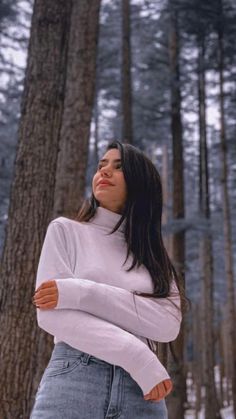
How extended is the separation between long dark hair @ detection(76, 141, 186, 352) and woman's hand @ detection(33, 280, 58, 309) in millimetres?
408

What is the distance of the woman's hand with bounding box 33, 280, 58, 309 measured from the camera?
1915 millimetres

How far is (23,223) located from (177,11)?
1139 centimetres

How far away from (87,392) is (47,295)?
37 cm

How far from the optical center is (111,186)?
7.55 ft

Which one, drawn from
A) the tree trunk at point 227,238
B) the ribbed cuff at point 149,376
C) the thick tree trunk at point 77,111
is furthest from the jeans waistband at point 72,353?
the tree trunk at point 227,238

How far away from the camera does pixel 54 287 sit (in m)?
1.93

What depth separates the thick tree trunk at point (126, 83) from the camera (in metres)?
11.2

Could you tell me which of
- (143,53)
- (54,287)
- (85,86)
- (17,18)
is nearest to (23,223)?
(85,86)

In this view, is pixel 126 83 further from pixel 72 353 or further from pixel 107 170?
pixel 72 353

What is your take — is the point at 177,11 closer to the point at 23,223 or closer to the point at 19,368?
the point at 23,223

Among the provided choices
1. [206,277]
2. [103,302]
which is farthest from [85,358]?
[206,277]

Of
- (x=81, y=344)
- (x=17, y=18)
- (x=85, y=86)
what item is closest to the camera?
(x=81, y=344)

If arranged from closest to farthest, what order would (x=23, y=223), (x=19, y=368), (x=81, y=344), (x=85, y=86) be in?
1. (x=81, y=344)
2. (x=19, y=368)
3. (x=23, y=223)
4. (x=85, y=86)

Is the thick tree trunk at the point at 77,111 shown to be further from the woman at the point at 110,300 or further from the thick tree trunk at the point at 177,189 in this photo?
the thick tree trunk at the point at 177,189
